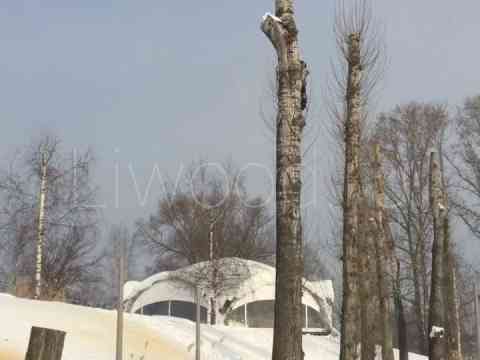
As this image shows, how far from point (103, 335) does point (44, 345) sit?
Result: 41.2ft

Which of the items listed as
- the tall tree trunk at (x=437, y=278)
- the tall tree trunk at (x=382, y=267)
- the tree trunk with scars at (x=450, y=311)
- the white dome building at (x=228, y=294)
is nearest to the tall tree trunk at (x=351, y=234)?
the tall tree trunk at (x=437, y=278)

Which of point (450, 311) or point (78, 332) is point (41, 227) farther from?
point (450, 311)

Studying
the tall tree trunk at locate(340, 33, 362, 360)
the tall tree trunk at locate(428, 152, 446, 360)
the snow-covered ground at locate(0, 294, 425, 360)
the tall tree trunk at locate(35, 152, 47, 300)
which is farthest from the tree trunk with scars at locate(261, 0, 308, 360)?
the tall tree trunk at locate(35, 152, 47, 300)

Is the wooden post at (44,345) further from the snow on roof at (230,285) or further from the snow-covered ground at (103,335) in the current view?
the snow on roof at (230,285)

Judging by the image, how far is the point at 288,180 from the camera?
9.71 m

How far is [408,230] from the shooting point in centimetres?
3822

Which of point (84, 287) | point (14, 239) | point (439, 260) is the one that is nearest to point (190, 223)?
point (84, 287)

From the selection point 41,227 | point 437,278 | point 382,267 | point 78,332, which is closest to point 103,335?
point 78,332

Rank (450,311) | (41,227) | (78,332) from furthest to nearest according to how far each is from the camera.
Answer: (41,227) < (450,311) < (78,332)

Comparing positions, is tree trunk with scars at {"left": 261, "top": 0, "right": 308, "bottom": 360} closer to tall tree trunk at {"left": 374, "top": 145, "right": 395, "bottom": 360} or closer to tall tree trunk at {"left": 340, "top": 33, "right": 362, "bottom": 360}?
tall tree trunk at {"left": 340, "top": 33, "right": 362, "bottom": 360}

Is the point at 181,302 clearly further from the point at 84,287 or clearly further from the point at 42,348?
the point at 42,348

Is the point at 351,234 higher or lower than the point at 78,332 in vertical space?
higher

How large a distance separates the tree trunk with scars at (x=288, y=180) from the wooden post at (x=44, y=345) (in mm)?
4094

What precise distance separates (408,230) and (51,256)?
18292mm
